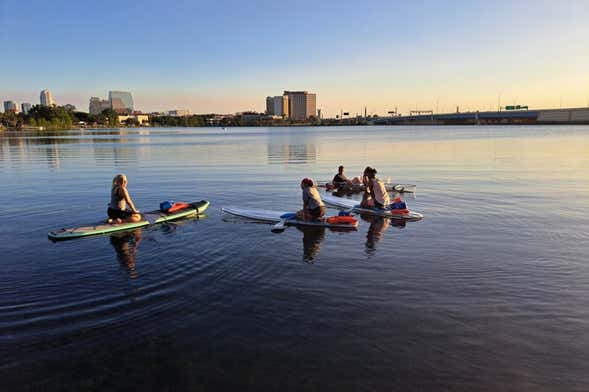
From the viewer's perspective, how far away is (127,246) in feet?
46.0

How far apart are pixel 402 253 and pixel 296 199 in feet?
33.3

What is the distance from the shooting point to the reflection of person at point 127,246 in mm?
12148

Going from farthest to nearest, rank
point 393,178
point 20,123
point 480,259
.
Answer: point 20,123
point 393,178
point 480,259

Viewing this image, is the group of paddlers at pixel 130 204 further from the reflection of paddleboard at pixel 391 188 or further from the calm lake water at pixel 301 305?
the reflection of paddleboard at pixel 391 188

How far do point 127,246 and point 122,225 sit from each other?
205 centimetres

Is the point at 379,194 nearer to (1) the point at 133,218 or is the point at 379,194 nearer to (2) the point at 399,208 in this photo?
(2) the point at 399,208

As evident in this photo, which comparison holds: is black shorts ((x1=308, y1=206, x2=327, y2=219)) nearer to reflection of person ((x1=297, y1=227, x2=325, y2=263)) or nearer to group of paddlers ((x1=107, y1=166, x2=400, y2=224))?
group of paddlers ((x1=107, y1=166, x2=400, y2=224))

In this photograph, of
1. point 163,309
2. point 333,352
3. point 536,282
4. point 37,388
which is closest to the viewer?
point 37,388

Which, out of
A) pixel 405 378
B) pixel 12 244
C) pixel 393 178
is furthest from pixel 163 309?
pixel 393 178

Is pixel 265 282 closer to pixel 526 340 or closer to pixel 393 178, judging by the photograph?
pixel 526 340

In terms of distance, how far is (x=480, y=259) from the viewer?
1261 centimetres

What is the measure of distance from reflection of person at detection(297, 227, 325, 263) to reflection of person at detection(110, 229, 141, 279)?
5111 millimetres

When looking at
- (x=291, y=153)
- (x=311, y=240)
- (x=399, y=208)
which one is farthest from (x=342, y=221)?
(x=291, y=153)

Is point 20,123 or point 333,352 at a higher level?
point 20,123
